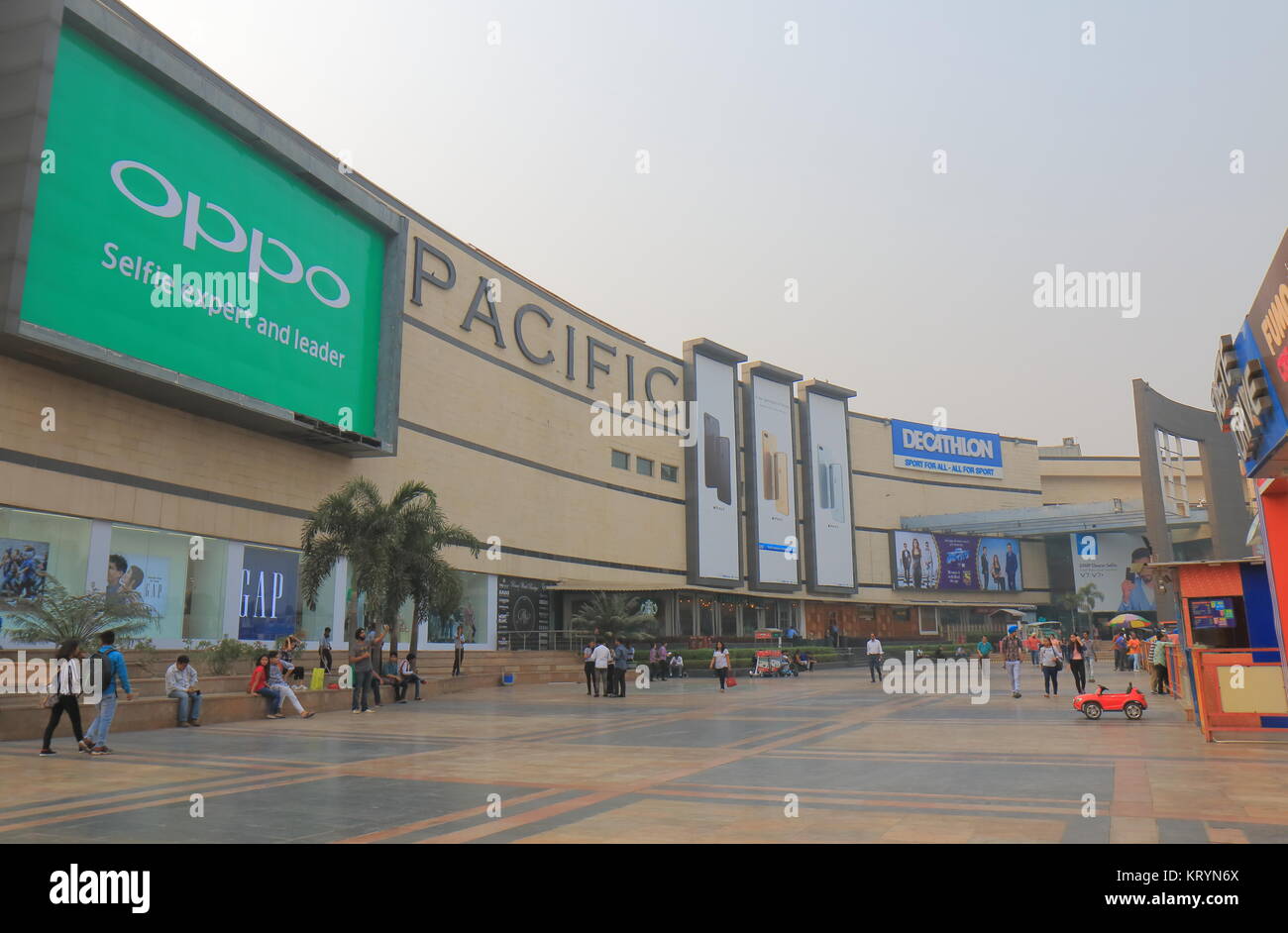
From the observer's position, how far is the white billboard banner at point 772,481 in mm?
56562

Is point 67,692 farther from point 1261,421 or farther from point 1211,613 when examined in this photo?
point 1211,613

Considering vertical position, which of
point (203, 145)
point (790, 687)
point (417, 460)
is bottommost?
point (790, 687)

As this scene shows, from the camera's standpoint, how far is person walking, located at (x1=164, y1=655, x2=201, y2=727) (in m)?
15.4

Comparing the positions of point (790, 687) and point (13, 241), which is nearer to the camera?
point (13, 241)

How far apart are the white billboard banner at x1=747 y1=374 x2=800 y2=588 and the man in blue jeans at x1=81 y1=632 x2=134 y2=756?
4602 centimetres

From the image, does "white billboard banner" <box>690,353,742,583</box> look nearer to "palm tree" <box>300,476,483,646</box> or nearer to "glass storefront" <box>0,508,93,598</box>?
"palm tree" <box>300,476,483,646</box>

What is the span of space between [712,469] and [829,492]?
1282 cm

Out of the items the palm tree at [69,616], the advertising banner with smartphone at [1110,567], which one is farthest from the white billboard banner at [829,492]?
the palm tree at [69,616]

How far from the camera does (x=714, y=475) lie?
177 feet

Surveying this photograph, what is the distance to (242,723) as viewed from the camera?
16312 mm
